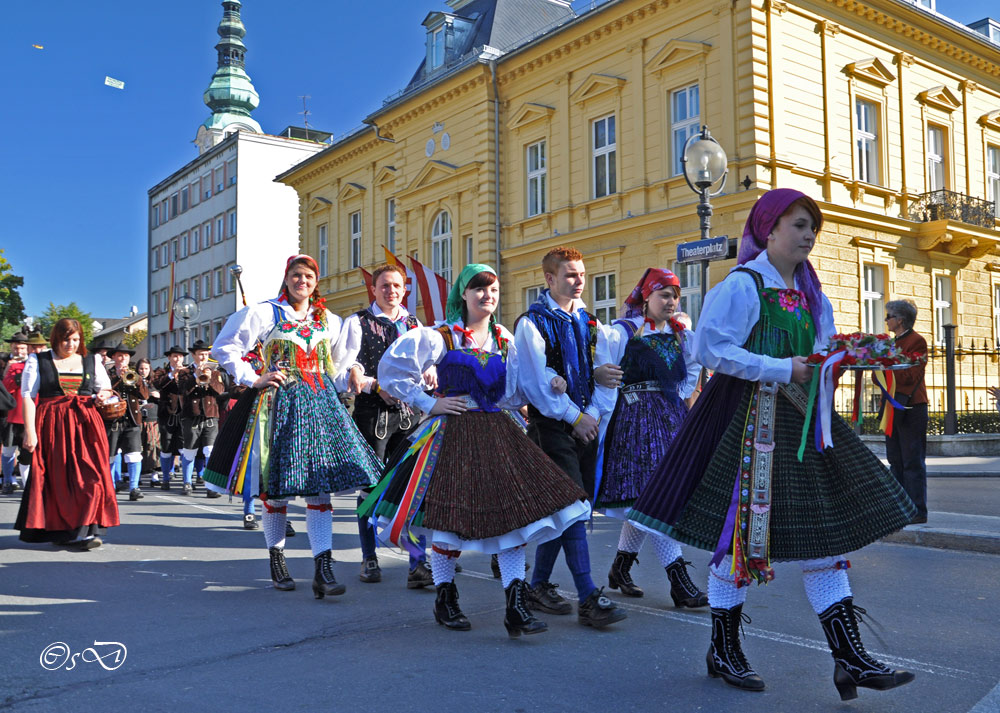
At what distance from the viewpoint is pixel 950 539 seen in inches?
297

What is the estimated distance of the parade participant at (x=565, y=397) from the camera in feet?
15.8

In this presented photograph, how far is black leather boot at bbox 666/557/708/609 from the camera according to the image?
5.24 metres

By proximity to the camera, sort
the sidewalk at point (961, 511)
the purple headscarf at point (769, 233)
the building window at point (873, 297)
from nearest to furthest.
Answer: the purple headscarf at point (769, 233) < the sidewalk at point (961, 511) < the building window at point (873, 297)

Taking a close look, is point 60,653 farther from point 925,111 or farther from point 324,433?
point 925,111

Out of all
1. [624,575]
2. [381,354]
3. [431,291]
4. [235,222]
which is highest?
[235,222]

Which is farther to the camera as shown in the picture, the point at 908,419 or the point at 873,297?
the point at 873,297

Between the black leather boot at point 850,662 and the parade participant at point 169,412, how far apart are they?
11503 mm

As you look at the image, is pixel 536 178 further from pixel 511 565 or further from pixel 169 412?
pixel 511 565

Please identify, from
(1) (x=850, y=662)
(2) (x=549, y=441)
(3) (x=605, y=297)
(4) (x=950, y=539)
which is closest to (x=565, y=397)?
(2) (x=549, y=441)

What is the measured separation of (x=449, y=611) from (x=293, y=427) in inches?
66.4

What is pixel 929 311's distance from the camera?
23.3 meters

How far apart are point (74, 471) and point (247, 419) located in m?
2.59

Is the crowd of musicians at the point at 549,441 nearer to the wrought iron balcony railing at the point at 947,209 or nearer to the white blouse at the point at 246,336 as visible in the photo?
the white blouse at the point at 246,336

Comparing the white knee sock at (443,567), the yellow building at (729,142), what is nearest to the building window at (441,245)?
the yellow building at (729,142)
